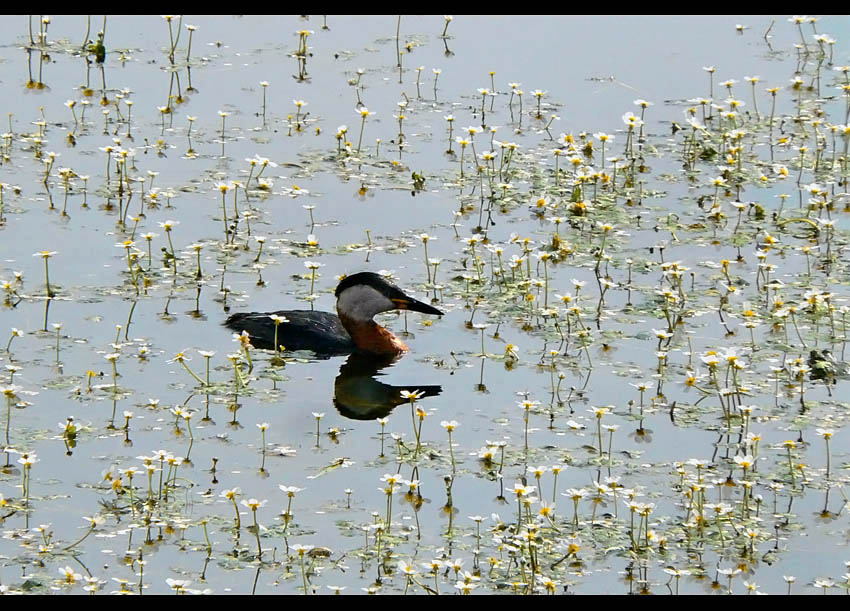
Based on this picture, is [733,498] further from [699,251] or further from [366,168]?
[366,168]

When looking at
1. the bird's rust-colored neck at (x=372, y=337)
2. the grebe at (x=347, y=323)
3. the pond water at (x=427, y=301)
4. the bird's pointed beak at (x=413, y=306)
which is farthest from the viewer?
the bird's rust-colored neck at (x=372, y=337)

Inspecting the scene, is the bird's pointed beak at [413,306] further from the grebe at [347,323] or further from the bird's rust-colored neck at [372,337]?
the bird's rust-colored neck at [372,337]

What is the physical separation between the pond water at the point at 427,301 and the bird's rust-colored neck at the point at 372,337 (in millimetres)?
150

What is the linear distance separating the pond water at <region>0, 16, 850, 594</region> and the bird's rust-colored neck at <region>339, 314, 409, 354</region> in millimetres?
150

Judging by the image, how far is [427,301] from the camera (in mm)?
11242

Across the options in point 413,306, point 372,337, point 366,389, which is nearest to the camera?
point 366,389

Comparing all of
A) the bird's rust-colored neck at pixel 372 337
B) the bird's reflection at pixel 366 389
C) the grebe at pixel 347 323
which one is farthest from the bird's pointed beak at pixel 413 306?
the bird's reflection at pixel 366 389

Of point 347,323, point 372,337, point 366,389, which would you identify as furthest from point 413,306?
point 366,389

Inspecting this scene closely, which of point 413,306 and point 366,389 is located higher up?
point 413,306

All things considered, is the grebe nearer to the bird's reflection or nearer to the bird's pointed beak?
the bird's pointed beak

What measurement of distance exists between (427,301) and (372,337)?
519 mm

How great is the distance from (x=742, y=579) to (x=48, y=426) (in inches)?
161

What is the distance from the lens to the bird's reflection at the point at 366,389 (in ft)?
33.0

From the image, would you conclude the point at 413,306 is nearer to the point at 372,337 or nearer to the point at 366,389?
the point at 372,337
